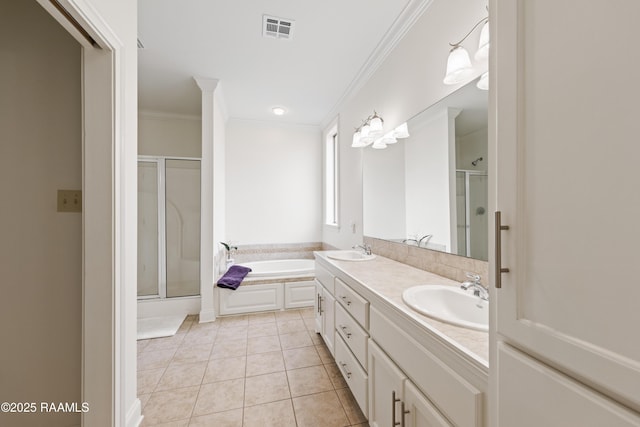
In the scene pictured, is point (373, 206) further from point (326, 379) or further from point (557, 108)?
point (557, 108)

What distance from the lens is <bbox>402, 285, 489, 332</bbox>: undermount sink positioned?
1.10 metres

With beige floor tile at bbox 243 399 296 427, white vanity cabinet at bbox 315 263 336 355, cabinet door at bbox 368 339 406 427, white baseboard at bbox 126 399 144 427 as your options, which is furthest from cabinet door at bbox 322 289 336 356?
white baseboard at bbox 126 399 144 427

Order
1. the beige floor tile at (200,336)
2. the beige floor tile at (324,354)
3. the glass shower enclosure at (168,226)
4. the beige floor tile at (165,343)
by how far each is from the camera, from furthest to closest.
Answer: the glass shower enclosure at (168,226) → the beige floor tile at (200,336) → the beige floor tile at (165,343) → the beige floor tile at (324,354)

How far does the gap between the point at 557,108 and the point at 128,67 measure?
177 cm

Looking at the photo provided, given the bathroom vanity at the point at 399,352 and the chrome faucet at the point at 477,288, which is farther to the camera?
the chrome faucet at the point at 477,288

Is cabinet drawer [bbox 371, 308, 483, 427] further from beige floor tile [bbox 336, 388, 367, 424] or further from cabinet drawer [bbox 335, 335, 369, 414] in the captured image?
beige floor tile [bbox 336, 388, 367, 424]

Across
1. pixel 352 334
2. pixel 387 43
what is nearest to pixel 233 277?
pixel 352 334

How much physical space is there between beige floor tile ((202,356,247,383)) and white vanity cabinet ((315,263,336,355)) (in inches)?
26.9

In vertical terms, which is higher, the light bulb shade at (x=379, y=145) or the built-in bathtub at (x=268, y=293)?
the light bulb shade at (x=379, y=145)

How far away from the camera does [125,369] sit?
1312 millimetres

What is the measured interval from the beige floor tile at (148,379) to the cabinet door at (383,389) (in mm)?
1524

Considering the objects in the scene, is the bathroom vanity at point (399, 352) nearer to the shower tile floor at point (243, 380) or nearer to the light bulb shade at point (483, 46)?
the shower tile floor at point (243, 380)

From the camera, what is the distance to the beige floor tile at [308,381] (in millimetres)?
1743

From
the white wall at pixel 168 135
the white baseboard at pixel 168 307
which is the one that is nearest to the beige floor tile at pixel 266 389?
the white baseboard at pixel 168 307
